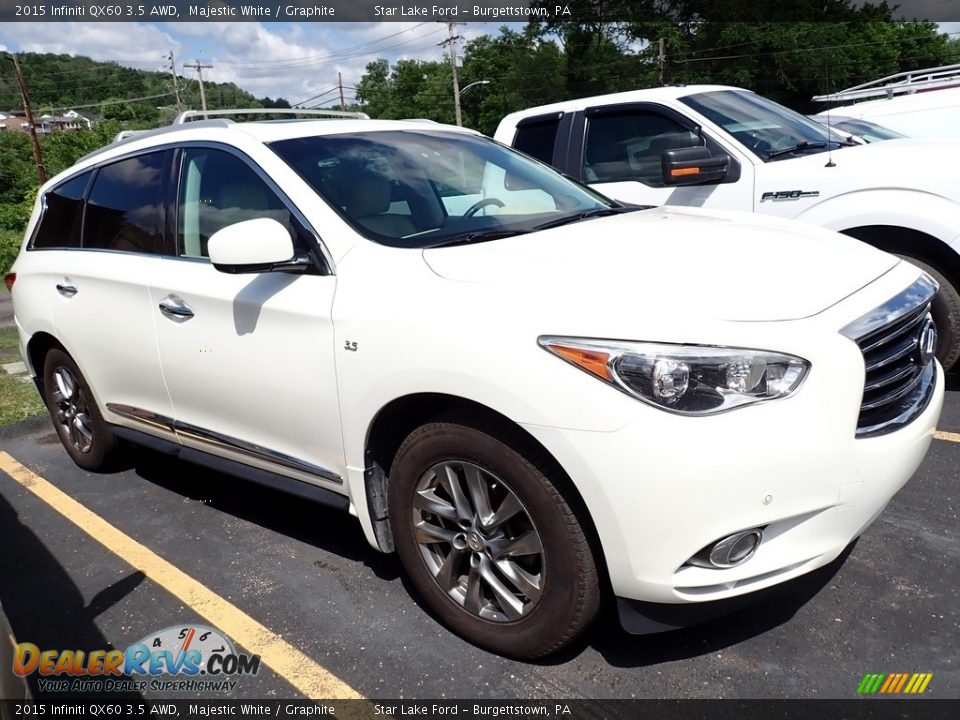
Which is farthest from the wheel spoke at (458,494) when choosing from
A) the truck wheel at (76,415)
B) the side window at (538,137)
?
the side window at (538,137)

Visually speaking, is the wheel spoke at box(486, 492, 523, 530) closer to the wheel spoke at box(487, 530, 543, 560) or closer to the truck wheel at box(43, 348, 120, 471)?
the wheel spoke at box(487, 530, 543, 560)

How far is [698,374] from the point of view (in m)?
2.08

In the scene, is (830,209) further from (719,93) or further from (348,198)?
(348,198)

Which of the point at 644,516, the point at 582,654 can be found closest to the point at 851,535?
the point at 644,516

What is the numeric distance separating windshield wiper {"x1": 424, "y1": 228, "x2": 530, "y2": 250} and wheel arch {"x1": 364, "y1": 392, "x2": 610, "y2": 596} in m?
0.59

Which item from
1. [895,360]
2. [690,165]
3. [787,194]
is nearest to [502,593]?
[895,360]

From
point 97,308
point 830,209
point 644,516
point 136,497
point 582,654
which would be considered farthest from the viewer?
point 830,209

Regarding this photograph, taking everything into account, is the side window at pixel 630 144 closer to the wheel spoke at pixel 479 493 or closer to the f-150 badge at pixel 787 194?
the f-150 badge at pixel 787 194

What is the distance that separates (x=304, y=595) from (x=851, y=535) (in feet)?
6.54

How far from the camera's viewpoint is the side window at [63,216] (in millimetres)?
4234

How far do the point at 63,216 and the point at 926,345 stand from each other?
4.26m

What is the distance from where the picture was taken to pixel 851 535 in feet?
7.52

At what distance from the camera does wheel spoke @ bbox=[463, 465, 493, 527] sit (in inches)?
96.3

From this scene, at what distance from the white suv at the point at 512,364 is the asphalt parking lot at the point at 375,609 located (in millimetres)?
260
